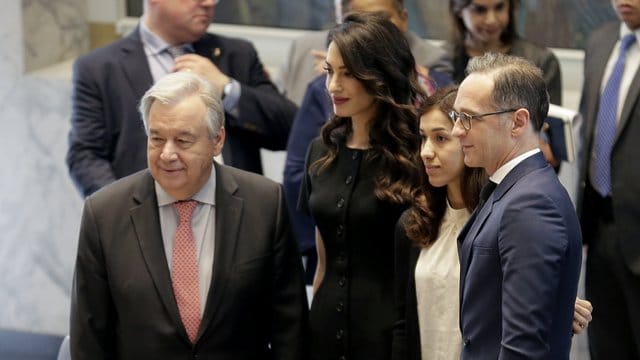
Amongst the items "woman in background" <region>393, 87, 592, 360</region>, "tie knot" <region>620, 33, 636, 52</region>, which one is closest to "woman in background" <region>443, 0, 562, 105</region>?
"tie knot" <region>620, 33, 636, 52</region>

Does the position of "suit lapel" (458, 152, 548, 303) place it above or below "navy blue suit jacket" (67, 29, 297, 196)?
above

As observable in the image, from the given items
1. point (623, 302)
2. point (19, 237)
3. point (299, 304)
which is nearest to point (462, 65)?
point (623, 302)

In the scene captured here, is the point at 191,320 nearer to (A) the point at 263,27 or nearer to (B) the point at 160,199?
(B) the point at 160,199

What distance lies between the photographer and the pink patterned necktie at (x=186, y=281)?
11.1ft

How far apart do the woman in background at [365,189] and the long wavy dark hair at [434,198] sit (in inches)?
4.1

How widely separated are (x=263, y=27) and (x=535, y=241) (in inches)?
147

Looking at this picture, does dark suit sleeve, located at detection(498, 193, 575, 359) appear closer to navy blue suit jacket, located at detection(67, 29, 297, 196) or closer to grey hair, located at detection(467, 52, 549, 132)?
grey hair, located at detection(467, 52, 549, 132)

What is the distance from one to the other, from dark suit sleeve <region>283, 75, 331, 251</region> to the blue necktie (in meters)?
1.08

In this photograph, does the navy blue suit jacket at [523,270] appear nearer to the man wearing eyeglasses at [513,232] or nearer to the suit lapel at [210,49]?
the man wearing eyeglasses at [513,232]

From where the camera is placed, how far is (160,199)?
3.46 meters

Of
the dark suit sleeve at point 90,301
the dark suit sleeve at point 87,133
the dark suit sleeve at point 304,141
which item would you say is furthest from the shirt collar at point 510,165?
the dark suit sleeve at point 87,133

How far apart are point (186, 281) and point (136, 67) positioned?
1.34 m

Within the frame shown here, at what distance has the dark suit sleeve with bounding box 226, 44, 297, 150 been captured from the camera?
4.45 meters

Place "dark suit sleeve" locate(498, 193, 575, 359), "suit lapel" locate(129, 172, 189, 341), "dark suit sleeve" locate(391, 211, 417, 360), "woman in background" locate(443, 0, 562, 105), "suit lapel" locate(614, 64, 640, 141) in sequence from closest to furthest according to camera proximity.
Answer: "dark suit sleeve" locate(498, 193, 575, 359)
"suit lapel" locate(129, 172, 189, 341)
"dark suit sleeve" locate(391, 211, 417, 360)
"suit lapel" locate(614, 64, 640, 141)
"woman in background" locate(443, 0, 562, 105)
